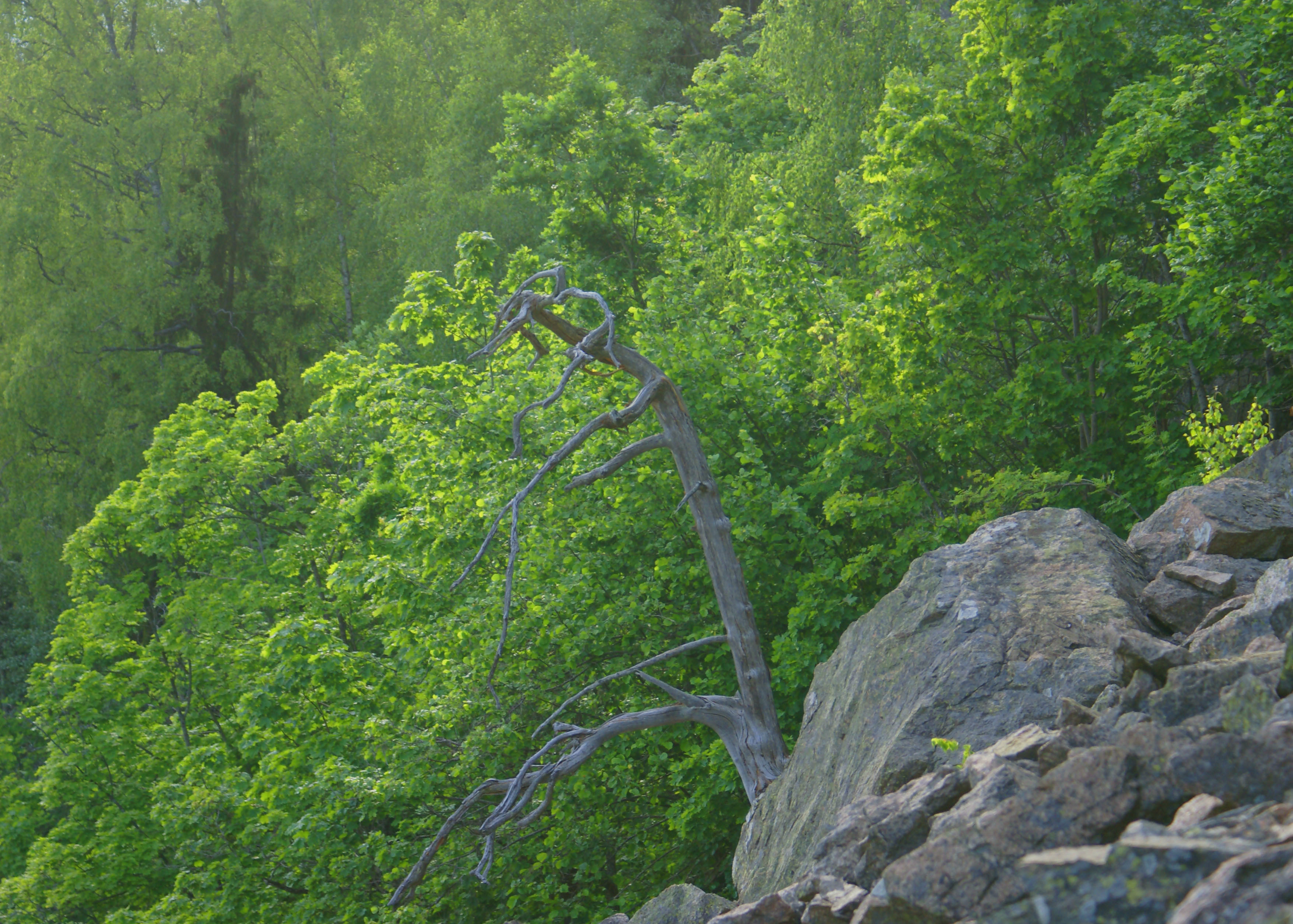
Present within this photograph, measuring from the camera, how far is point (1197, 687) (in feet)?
13.3

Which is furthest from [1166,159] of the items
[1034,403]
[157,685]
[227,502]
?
[157,685]

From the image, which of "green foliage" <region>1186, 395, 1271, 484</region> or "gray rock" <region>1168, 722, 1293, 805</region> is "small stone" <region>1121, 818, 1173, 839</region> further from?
"green foliage" <region>1186, 395, 1271, 484</region>

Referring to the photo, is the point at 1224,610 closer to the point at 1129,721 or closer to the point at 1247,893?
the point at 1129,721

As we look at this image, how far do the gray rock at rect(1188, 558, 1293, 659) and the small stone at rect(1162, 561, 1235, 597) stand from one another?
2.21ft

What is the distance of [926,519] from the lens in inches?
421

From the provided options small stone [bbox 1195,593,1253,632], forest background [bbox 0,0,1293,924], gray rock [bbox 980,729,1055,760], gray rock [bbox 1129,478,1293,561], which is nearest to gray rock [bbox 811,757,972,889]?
gray rock [bbox 980,729,1055,760]

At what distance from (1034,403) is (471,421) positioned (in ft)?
19.2

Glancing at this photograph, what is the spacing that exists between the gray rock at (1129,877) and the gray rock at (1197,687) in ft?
3.63

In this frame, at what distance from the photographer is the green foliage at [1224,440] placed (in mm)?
8008

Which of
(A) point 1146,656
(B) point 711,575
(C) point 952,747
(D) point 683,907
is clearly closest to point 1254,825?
(A) point 1146,656

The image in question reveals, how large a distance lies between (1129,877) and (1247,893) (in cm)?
36

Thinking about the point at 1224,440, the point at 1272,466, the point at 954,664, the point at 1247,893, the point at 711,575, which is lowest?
the point at 1247,893

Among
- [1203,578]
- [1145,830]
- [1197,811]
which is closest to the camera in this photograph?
[1145,830]

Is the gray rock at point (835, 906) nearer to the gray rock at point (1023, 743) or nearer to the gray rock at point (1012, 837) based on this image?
the gray rock at point (1012, 837)
